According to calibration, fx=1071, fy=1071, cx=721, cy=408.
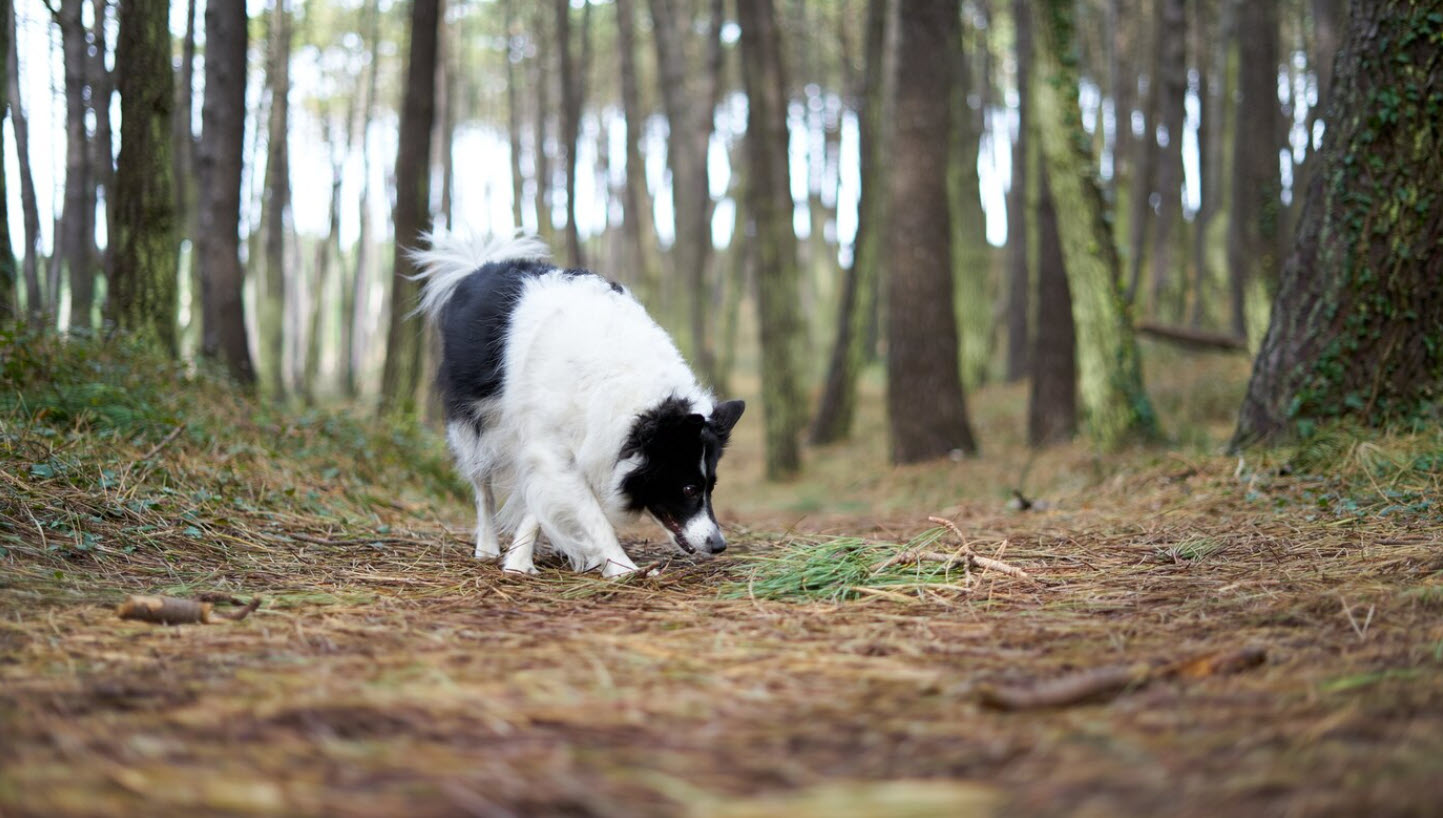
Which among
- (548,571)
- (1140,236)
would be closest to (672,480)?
(548,571)

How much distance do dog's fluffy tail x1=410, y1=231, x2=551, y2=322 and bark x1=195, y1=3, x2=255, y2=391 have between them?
4272 mm

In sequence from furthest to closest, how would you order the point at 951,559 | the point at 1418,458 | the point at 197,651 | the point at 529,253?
the point at 529,253
the point at 1418,458
the point at 951,559
the point at 197,651

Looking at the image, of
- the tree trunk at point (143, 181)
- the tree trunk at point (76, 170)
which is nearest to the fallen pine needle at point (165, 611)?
the tree trunk at point (143, 181)

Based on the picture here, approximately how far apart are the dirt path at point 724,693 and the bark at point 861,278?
1096 centimetres

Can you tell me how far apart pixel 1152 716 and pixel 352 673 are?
6.03 ft

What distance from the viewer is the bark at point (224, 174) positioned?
952 centimetres

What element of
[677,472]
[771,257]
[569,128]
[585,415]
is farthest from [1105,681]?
[569,128]

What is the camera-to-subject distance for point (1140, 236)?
15.1 m

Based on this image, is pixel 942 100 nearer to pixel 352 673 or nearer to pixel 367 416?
pixel 367 416

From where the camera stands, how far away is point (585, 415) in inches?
184

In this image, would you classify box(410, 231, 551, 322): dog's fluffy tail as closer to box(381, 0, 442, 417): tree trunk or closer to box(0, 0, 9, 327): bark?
box(0, 0, 9, 327): bark

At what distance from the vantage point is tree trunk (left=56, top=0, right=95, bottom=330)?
991 cm

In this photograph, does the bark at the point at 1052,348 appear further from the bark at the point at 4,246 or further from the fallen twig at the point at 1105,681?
the bark at the point at 4,246

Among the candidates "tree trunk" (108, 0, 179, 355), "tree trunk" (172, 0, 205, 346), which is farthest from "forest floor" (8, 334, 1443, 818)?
"tree trunk" (172, 0, 205, 346)
